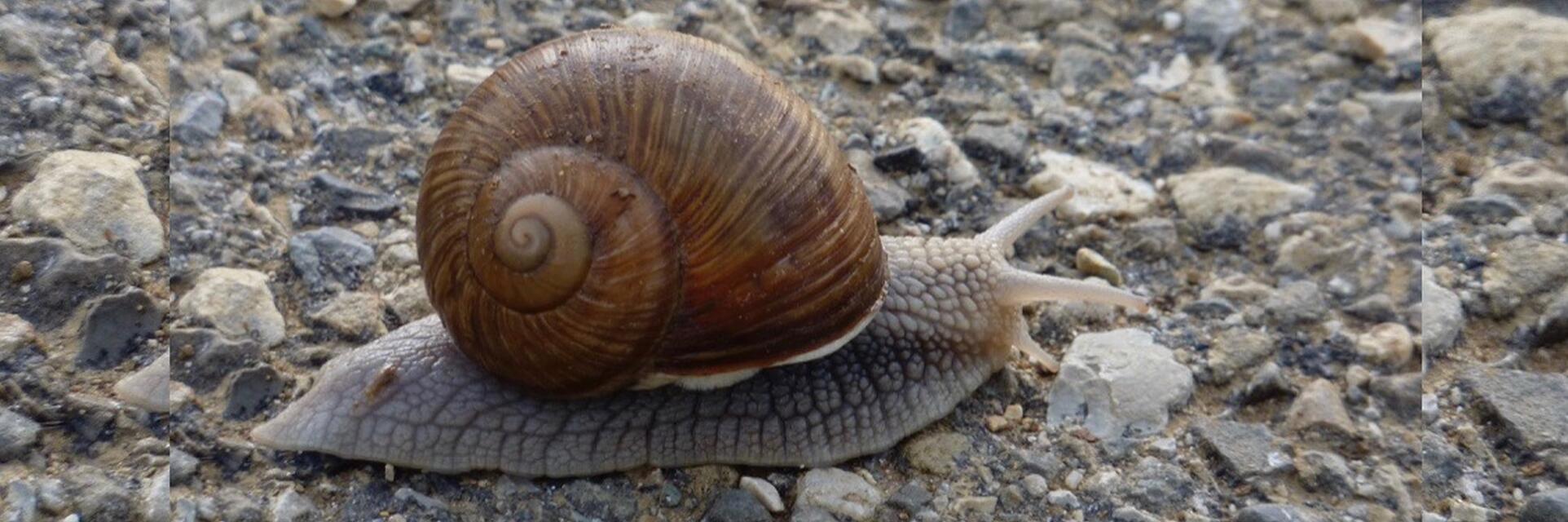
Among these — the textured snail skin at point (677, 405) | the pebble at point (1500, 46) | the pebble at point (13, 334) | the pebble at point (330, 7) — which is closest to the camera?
the pebble at point (13, 334)

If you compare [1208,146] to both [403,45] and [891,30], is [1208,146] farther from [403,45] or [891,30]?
[403,45]

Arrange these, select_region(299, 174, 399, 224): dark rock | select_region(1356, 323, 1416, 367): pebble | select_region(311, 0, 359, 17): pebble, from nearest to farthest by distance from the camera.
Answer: select_region(1356, 323, 1416, 367): pebble
select_region(299, 174, 399, 224): dark rock
select_region(311, 0, 359, 17): pebble

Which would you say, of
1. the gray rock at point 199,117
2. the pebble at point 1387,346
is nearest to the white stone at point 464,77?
the gray rock at point 199,117

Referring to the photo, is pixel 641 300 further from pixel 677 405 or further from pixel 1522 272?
pixel 1522 272

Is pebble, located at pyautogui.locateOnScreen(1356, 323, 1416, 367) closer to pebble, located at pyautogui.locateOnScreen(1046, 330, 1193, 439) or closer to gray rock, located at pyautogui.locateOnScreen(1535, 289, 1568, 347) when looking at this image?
gray rock, located at pyautogui.locateOnScreen(1535, 289, 1568, 347)

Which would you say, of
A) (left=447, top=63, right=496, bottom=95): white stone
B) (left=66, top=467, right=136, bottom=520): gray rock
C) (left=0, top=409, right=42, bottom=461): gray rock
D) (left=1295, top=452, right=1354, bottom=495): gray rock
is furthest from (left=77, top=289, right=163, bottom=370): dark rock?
(left=1295, top=452, right=1354, bottom=495): gray rock

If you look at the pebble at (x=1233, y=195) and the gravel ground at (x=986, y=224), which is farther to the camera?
the pebble at (x=1233, y=195)

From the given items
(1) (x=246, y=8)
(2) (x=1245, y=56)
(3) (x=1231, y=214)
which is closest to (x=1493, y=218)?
(3) (x=1231, y=214)

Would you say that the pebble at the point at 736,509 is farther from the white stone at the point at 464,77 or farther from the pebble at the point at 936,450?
the white stone at the point at 464,77
